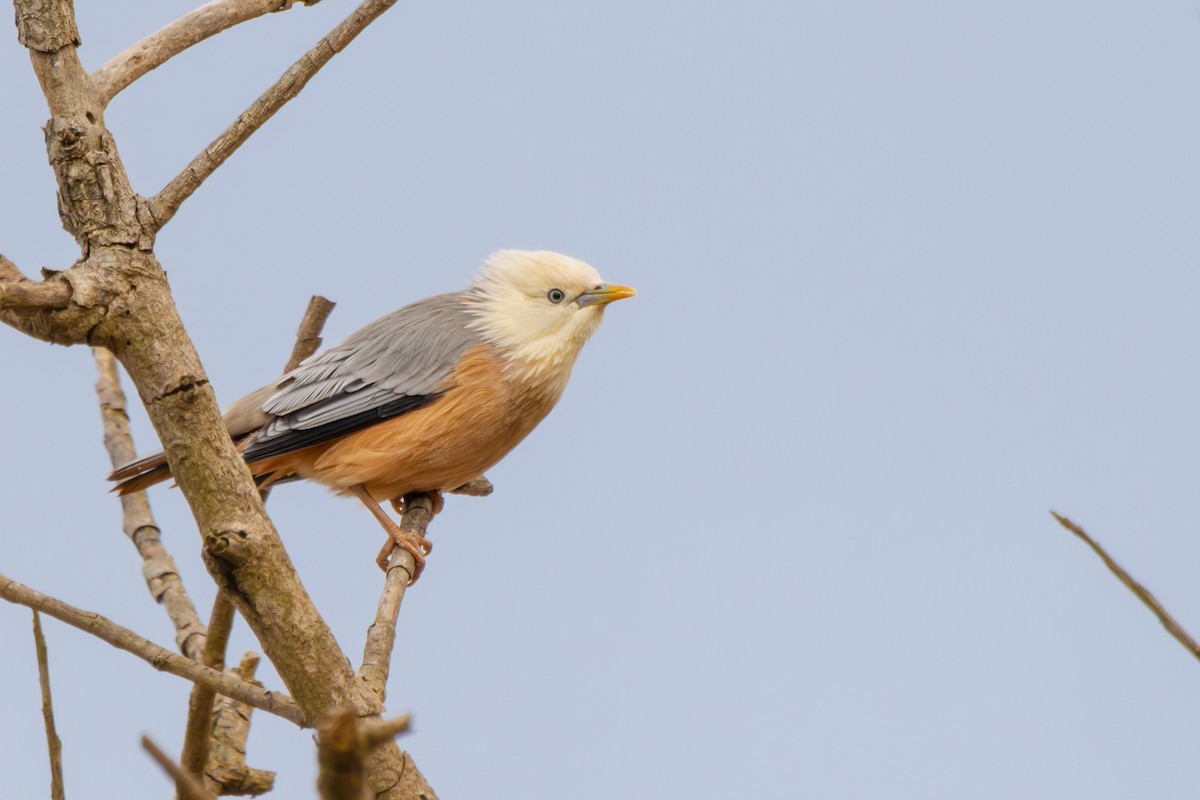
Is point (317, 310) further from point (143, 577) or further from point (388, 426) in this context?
point (143, 577)

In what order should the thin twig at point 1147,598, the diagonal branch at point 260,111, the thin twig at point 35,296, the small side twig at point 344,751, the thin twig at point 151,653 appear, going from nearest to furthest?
the small side twig at point 344,751 < the thin twig at point 1147,598 < the thin twig at point 35,296 < the thin twig at point 151,653 < the diagonal branch at point 260,111

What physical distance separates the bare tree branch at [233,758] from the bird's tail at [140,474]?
2.09ft

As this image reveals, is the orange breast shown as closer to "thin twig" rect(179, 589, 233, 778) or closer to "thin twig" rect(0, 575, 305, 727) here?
"thin twig" rect(179, 589, 233, 778)

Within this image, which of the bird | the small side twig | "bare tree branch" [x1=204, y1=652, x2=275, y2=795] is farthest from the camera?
the bird

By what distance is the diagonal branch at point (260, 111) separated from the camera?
2531 mm

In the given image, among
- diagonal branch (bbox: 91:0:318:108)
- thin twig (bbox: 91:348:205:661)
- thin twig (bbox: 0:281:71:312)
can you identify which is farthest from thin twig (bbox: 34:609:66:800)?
thin twig (bbox: 91:348:205:661)

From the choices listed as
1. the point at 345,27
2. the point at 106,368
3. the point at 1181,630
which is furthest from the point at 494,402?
the point at 1181,630

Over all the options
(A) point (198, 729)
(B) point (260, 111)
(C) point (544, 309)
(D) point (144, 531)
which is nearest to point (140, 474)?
(D) point (144, 531)

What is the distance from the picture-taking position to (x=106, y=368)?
4.53m

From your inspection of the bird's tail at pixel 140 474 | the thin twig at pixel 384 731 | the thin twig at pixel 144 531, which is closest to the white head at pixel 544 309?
the bird's tail at pixel 140 474

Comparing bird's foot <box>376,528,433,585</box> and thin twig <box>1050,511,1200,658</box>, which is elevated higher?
bird's foot <box>376,528,433,585</box>

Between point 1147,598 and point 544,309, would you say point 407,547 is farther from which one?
point 1147,598

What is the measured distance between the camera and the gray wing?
3.87 meters

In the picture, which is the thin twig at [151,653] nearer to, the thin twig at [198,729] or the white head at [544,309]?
the thin twig at [198,729]
